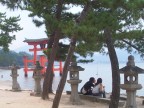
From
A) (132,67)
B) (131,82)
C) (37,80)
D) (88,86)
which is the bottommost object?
(88,86)

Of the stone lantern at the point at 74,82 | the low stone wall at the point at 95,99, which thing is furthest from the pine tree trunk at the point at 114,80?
the stone lantern at the point at 74,82

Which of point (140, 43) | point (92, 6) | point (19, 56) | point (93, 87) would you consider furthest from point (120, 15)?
point (19, 56)

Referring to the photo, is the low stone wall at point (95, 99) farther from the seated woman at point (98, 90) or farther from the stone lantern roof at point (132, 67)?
the stone lantern roof at point (132, 67)

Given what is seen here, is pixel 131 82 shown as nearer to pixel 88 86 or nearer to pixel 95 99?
pixel 95 99

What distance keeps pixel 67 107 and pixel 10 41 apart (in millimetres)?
2912

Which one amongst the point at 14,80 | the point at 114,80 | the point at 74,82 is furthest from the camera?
the point at 14,80

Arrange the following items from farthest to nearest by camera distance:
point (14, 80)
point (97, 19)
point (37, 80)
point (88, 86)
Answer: point (14, 80) < point (37, 80) < point (88, 86) < point (97, 19)

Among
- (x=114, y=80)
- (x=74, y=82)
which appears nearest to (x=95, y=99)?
(x=74, y=82)

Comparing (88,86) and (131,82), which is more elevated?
(131,82)

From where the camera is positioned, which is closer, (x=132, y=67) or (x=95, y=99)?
(x=132, y=67)

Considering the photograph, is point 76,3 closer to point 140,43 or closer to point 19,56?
point 140,43

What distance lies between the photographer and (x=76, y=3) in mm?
10812

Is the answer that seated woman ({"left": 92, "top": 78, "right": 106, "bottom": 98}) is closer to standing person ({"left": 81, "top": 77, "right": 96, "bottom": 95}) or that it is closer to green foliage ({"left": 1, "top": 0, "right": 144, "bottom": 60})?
standing person ({"left": 81, "top": 77, "right": 96, "bottom": 95})

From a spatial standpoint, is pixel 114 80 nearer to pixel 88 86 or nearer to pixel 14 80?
pixel 88 86
